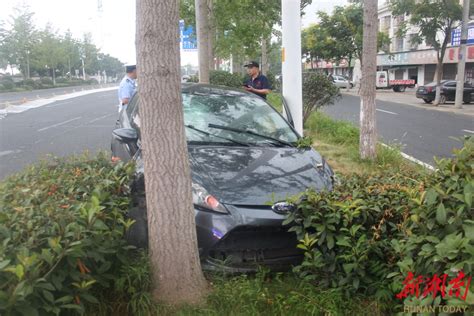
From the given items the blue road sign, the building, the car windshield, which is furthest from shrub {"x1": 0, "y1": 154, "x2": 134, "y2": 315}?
the building

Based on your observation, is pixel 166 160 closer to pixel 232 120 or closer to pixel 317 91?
pixel 232 120

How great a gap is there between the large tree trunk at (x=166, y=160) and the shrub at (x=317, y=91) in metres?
8.55

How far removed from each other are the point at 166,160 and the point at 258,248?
972mm

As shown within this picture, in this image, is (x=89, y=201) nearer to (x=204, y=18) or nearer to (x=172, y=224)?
(x=172, y=224)

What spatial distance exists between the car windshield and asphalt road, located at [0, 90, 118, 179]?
350cm

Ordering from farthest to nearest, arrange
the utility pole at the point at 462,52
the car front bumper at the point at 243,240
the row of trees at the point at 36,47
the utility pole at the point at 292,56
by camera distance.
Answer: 1. the row of trees at the point at 36,47
2. the utility pole at the point at 462,52
3. the utility pole at the point at 292,56
4. the car front bumper at the point at 243,240

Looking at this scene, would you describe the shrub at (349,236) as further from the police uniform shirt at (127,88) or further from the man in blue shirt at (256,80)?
the police uniform shirt at (127,88)

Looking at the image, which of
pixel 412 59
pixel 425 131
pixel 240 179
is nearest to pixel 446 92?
pixel 425 131

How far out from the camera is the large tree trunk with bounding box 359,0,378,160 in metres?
7.22

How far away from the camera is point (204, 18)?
11242 mm

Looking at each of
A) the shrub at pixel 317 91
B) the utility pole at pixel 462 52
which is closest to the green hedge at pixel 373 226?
the shrub at pixel 317 91

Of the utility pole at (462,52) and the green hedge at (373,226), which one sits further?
the utility pole at (462,52)

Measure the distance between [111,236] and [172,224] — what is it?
1.25ft

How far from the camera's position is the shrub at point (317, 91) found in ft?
36.7
